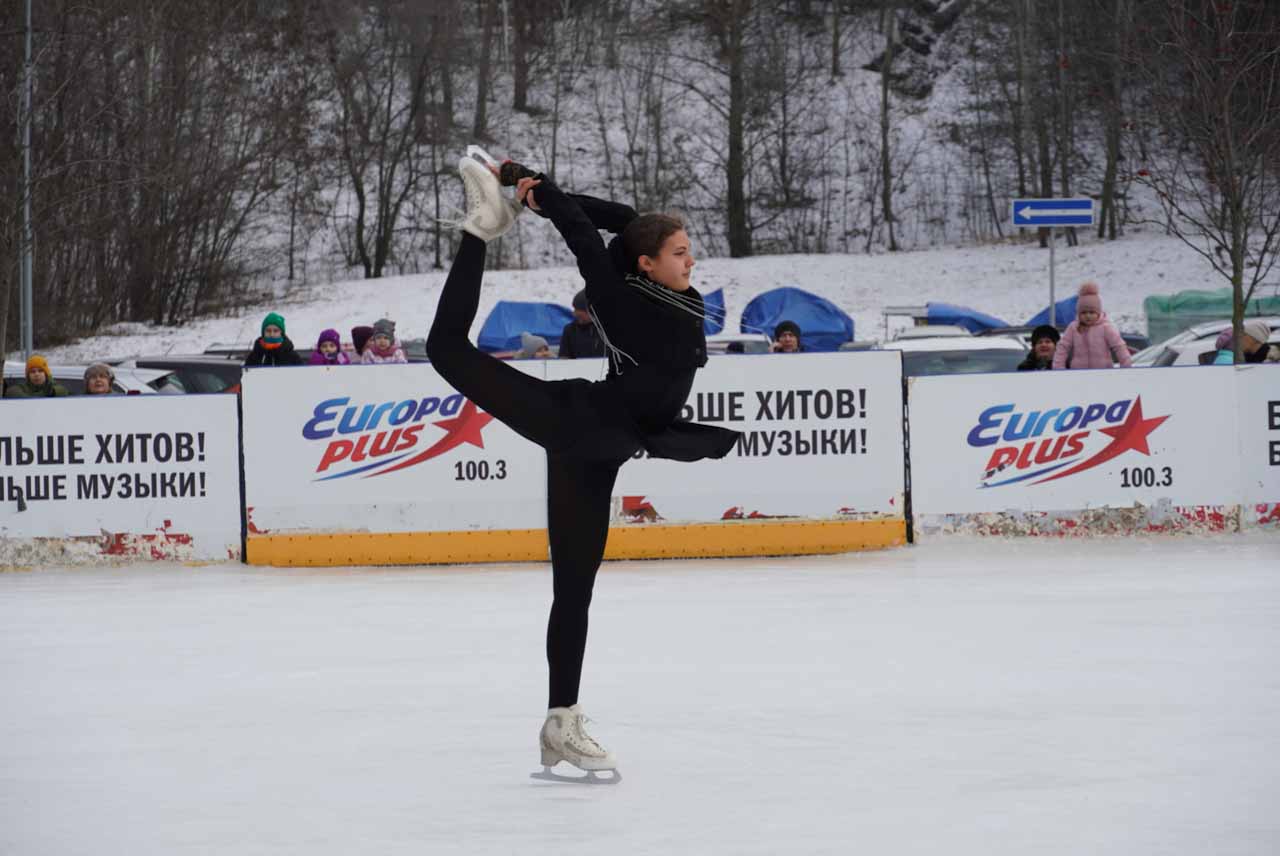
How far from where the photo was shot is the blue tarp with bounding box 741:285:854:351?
3042cm

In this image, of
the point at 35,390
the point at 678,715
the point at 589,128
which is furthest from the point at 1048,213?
the point at 589,128

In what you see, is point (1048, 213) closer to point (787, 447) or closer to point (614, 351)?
point (787, 447)

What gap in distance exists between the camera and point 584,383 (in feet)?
15.3

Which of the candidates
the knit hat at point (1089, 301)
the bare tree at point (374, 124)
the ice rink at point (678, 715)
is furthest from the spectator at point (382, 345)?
the bare tree at point (374, 124)

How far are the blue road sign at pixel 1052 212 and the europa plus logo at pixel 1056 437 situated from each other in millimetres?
5435

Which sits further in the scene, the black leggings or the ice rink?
the black leggings

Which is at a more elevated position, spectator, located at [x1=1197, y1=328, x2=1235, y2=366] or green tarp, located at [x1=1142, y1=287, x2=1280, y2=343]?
green tarp, located at [x1=1142, y1=287, x2=1280, y2=343]

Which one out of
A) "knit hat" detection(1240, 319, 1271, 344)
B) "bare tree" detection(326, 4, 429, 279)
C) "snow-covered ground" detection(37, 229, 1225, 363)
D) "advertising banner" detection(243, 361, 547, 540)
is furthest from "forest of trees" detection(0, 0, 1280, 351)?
"knit hat" detection(1240, 319, 1271, 344)

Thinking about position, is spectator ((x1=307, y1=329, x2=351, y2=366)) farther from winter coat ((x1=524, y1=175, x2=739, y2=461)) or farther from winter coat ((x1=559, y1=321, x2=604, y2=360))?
winter coat ((x1=524, y1=175, x2=739, y2=461))

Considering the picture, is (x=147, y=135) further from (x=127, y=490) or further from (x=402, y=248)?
(x=127, y=490)

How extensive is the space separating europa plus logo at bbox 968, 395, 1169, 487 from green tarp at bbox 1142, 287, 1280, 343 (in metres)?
20.7

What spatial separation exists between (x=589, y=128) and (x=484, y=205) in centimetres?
4612

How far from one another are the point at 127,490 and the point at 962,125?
42.2 metres

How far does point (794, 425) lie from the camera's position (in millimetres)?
10984
